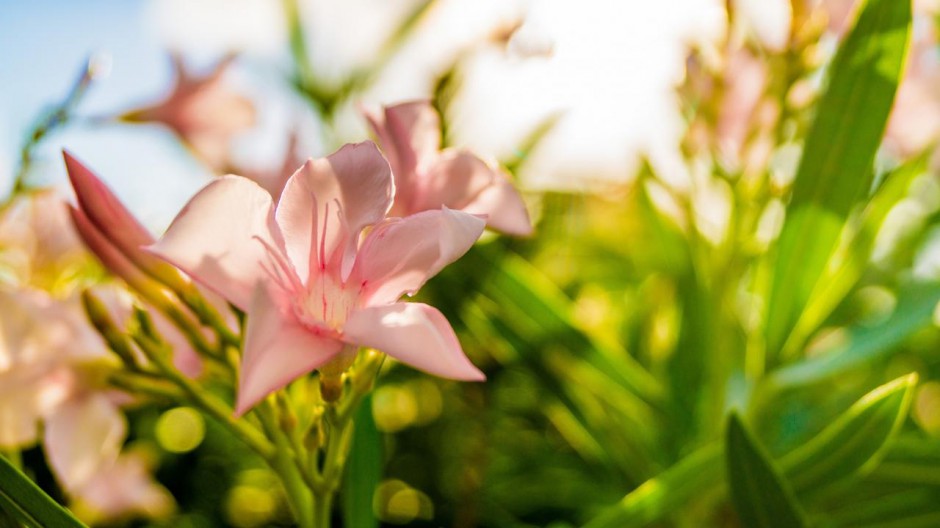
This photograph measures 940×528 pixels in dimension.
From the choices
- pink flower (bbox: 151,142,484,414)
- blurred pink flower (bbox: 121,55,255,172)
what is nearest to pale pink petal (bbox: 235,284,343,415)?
pink flower (bbox: 151,142,484,414)

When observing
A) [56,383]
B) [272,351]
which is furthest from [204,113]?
[272,351]

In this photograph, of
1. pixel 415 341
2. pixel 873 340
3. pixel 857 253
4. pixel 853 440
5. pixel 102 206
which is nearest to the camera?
pixel 415 341

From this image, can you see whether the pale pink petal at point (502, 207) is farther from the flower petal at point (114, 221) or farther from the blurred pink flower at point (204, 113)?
the blurred pink flower at point (204, 113)

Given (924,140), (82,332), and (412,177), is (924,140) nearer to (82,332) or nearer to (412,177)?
(412,177)

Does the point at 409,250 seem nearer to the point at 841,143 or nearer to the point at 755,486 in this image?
the point at 755,486

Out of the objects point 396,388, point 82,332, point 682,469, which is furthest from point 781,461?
point 396,388
